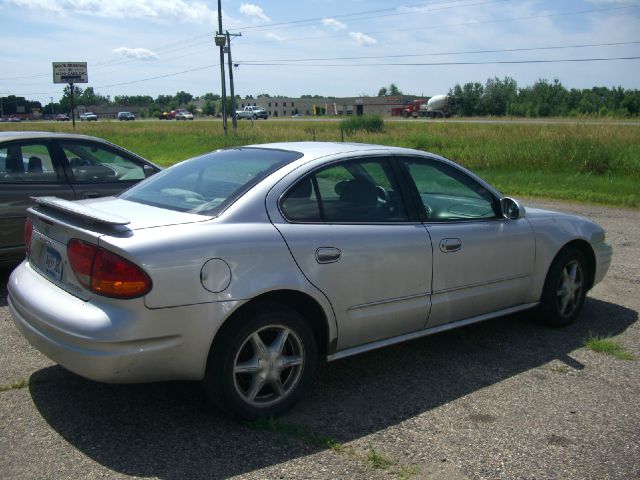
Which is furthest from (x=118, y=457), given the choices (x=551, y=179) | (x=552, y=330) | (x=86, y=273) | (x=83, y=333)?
(x=551, y=179)

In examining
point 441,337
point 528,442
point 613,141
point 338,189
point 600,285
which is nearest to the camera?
point 528,442

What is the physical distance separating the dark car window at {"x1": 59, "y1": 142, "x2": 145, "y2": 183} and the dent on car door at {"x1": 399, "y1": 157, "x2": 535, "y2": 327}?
3.78m

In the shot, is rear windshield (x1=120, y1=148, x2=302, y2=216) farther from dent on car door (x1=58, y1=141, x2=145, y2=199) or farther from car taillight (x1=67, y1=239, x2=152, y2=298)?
dent on car door (x1=58, y1=141, x2=145, y2=199)

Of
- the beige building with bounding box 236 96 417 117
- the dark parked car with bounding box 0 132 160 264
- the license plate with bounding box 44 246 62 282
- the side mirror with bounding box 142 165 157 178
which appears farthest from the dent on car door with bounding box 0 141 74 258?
the beige building with bounding box 236 96 417 117

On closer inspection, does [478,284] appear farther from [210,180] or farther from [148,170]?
[148,170]

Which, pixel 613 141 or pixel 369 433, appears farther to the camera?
pixel 613 141

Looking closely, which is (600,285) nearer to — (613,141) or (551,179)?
(551,179)

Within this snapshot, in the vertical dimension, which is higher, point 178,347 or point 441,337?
point 178,347

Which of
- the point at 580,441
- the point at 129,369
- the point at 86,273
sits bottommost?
the point at 580,441

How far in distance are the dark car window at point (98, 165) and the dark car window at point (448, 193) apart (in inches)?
147

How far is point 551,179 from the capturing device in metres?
16.4

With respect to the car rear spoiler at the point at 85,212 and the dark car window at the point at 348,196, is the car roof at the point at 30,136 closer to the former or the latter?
the car rear spoiler at the point at 85,212

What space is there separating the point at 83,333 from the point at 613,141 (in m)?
19.0

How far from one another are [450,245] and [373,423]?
1.39 m
